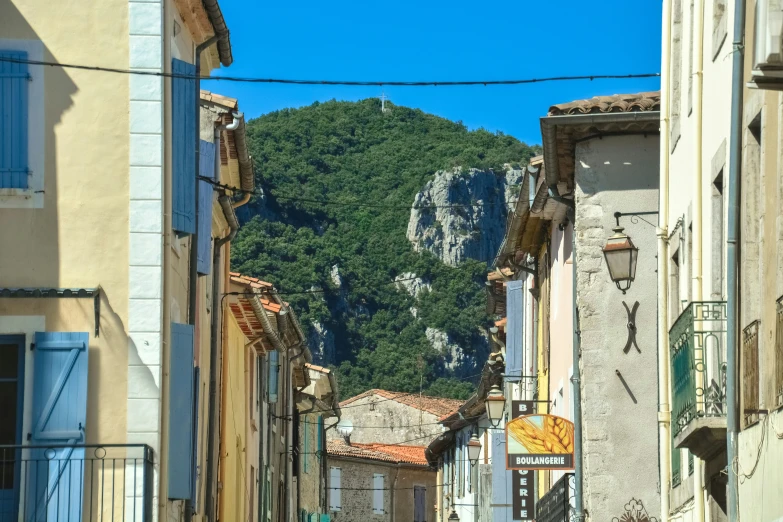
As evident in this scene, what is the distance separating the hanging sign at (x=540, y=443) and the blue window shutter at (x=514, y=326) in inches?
315

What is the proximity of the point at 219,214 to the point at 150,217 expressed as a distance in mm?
7141

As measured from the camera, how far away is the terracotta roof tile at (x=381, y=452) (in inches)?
2208

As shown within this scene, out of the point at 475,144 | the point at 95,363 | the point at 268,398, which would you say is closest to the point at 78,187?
the point at 95,363

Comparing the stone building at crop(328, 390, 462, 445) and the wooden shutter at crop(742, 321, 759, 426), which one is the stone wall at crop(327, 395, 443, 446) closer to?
the stone building at crop(328, 390, 462, 445)

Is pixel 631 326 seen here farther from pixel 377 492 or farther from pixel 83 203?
pixel 377 492

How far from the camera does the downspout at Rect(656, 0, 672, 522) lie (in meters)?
14.1

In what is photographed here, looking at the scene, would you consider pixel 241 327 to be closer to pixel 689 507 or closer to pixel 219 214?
pixel 219 214

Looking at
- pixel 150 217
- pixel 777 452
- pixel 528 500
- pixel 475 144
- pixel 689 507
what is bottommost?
pixel 528 500

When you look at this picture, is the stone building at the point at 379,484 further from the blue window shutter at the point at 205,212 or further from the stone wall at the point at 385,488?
the blue window shutter at the point at 205,212

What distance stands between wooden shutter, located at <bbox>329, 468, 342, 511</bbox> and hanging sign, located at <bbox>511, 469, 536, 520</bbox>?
31411mm

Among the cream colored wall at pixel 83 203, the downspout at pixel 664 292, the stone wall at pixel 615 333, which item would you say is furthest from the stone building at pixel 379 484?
the cream colored wall at pixel 83 203

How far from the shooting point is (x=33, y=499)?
12898 millimetres

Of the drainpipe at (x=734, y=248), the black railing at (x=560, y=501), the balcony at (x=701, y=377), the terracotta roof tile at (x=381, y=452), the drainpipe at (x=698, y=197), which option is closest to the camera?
the drainpipe at (x=734, y=248)

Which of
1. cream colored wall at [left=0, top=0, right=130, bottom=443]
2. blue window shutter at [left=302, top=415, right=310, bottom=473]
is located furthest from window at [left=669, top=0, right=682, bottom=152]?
blue window shutter at [left=302, top=415, right=310, bottom=473]
